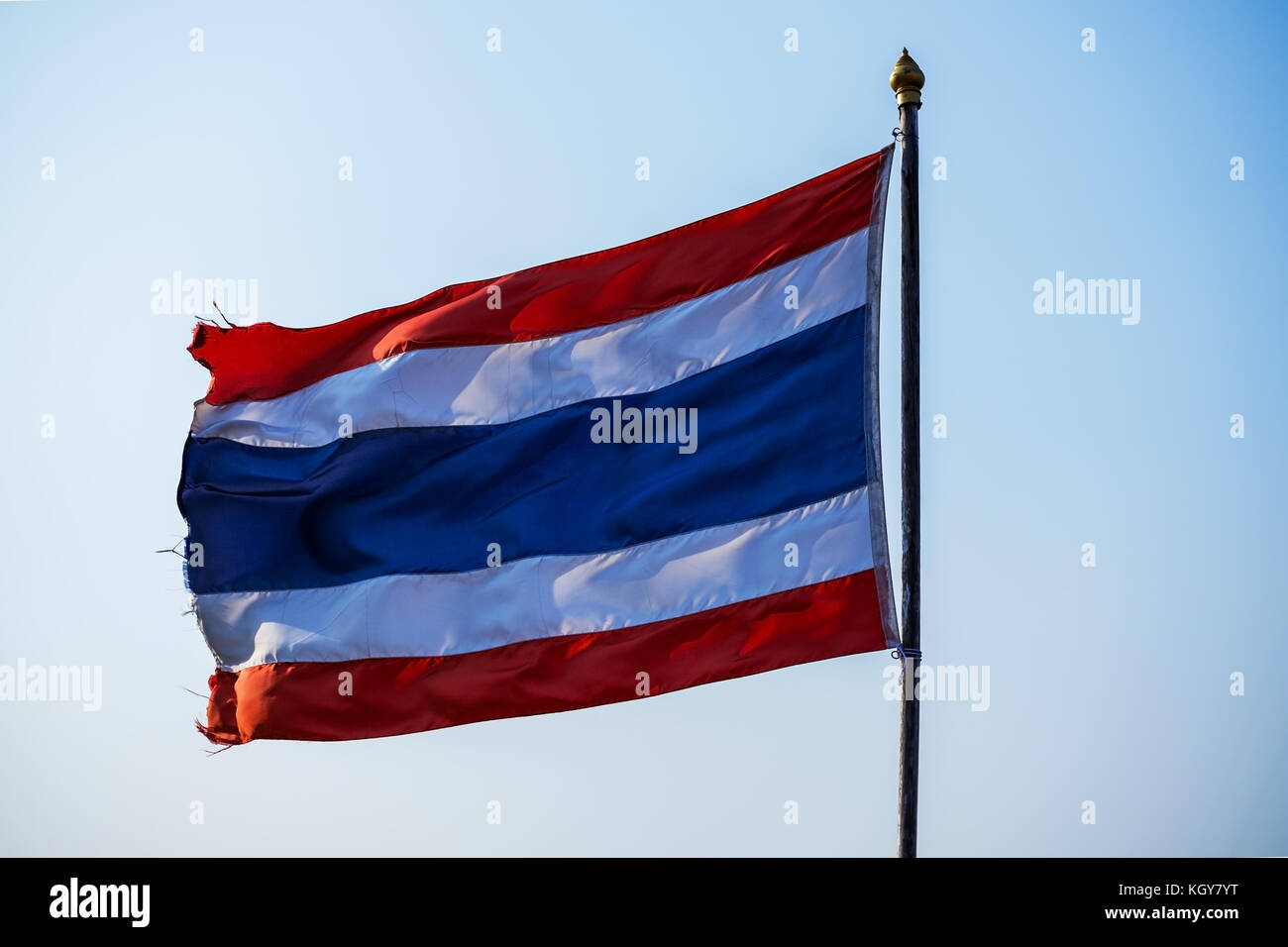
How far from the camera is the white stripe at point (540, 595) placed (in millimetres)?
12172

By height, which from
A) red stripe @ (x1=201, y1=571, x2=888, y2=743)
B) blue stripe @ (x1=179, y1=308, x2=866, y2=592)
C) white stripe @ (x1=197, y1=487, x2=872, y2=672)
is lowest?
red stripe @ (x1=201, y1=571, x2=888, y2=743)

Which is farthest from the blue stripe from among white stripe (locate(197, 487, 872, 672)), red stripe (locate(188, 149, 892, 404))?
red stripe (locate(188, 149, 892, 404))

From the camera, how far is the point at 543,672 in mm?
12570

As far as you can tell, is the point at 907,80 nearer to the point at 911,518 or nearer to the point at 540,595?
the point at 911,518

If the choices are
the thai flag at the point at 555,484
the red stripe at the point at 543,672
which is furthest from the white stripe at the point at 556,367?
the red stripe at the point at 543,672

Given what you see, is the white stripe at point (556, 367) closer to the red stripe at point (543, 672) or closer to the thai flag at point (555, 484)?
the thai flag at point (555, 484)

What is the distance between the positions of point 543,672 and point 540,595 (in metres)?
0.64

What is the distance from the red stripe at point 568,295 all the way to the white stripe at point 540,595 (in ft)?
6.44

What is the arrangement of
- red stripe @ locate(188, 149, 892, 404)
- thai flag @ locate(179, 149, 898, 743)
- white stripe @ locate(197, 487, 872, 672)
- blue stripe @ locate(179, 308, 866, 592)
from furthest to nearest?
red stripe @ locate(188, 149, 892, 404)
blue stripe @ locate(179, 308, 866, 592)
thai flag @ locate(179, 149, 898, 743)
white stripe @ locate(197, 487, 872, 672)

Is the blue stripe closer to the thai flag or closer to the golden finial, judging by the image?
the thai flag

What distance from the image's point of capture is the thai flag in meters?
12.3

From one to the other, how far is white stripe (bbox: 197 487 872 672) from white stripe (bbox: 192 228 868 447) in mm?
1382

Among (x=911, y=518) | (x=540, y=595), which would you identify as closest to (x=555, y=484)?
(x=540, y=595)
